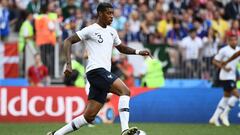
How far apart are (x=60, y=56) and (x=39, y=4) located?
245cm

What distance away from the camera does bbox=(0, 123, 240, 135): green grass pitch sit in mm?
16797

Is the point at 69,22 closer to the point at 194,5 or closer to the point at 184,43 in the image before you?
the point at 184,43

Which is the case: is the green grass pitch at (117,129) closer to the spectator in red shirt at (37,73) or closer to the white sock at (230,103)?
the white sock at (230,103)

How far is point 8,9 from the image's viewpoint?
2488 centimetres

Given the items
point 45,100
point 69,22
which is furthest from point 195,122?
point 69,22

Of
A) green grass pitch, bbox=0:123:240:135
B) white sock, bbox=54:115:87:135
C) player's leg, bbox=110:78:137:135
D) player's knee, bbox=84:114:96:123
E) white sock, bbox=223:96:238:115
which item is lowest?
green grass pitch, bbox=0:123:240:135

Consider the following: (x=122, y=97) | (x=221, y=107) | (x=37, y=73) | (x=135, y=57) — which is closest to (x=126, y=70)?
(x=135, y=57)

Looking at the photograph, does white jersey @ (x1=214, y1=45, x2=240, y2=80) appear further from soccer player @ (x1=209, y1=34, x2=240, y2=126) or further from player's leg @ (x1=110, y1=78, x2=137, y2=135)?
player's leg @ (x1=110, y1=78, x2=137, y2=135)

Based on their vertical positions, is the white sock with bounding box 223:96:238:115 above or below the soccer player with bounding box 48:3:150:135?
below

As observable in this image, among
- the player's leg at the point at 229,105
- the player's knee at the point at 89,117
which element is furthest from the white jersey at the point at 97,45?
the player's leg at the point at 229,105

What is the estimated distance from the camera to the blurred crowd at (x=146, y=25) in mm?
23859

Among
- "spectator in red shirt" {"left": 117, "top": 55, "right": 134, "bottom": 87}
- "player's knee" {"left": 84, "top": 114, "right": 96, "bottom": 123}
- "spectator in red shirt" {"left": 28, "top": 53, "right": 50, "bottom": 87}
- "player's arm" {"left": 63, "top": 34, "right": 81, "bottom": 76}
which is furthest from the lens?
"spectator in red shirt" {"left": 117, "top": 55, "right": 134, "bottom": 87}

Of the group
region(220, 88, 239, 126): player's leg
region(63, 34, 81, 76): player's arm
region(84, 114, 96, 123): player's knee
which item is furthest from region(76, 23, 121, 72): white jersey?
region(220, 88, 239, 126): player's leg

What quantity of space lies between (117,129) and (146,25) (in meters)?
8.47
